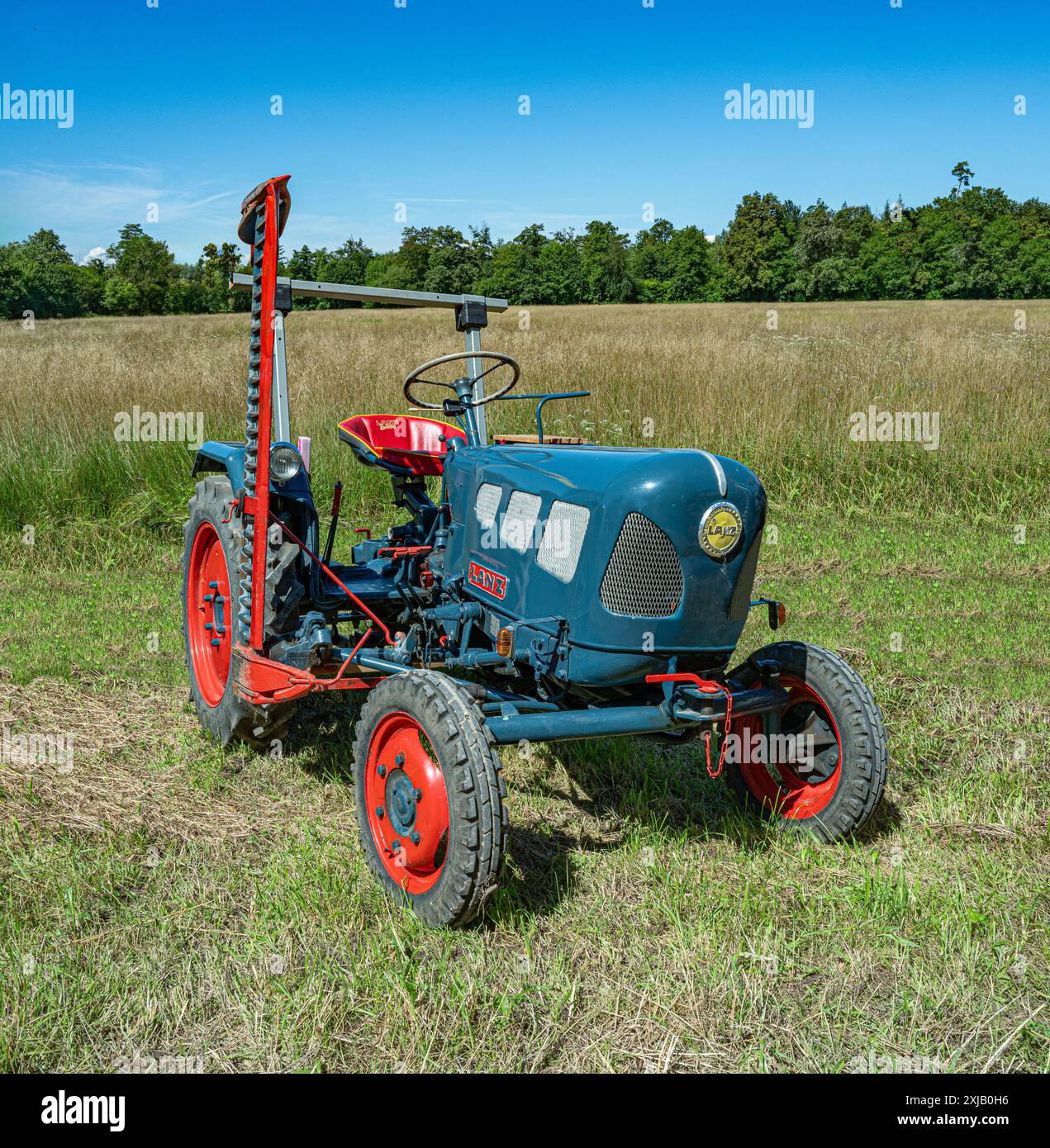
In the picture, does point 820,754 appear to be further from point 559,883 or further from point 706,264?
point 706,264

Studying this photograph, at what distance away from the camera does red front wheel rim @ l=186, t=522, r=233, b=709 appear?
4.32 metres

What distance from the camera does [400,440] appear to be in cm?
457

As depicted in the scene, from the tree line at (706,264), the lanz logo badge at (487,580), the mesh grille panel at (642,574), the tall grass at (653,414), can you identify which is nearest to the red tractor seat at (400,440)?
the lanz logo badge at (487,580)

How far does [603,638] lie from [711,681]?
0.39m

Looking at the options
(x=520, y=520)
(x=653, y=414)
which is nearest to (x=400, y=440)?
(x=520, y=520)

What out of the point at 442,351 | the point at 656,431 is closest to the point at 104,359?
the point at 442,351

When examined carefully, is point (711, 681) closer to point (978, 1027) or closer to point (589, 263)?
point (978, 1027)

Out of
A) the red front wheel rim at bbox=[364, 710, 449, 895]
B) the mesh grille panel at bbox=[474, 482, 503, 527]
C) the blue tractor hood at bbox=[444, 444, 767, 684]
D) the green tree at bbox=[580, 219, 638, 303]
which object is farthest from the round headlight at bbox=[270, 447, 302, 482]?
the green tree at bbox=[580, 219, 638, 303]

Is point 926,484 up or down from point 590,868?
up

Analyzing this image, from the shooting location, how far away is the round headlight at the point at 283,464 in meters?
3.78

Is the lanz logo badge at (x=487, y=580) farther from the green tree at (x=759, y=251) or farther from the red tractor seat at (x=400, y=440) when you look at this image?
the green tree at (x=759, y=251)

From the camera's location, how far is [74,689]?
498 centimetres

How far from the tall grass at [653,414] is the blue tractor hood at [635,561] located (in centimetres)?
575

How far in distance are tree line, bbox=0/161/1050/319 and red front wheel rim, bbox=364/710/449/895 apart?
4061 cm
